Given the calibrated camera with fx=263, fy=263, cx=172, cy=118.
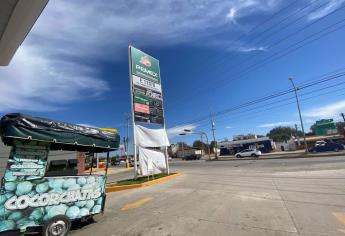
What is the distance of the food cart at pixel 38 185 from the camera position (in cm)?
511

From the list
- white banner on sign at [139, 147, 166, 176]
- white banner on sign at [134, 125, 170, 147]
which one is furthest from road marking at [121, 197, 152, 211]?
white banner on sign at [134, 125, 170, 147]

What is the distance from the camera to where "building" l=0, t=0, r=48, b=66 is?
5.41 meters

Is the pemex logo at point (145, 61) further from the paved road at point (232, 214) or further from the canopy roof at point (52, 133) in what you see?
the canopy roof at point (52, 133)

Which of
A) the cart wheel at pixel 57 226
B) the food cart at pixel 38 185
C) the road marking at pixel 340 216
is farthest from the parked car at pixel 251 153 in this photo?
the cart wheel at pixel 57 226

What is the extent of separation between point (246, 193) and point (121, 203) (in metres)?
4.60

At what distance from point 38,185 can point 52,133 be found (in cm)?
113

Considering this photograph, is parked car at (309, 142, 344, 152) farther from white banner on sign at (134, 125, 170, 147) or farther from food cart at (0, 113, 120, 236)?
food cart at (0, 113, 120, 236)

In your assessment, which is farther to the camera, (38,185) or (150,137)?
(150,137)

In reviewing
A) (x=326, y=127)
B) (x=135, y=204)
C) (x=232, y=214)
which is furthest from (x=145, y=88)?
(x=326, y=127)

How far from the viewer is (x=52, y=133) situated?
5852 mm

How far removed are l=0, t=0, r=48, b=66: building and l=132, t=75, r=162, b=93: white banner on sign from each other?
10666mm

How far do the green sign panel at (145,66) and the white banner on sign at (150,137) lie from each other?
157 inches

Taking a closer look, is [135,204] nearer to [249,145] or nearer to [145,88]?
[145,88]

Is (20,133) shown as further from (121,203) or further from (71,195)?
(121,203)
